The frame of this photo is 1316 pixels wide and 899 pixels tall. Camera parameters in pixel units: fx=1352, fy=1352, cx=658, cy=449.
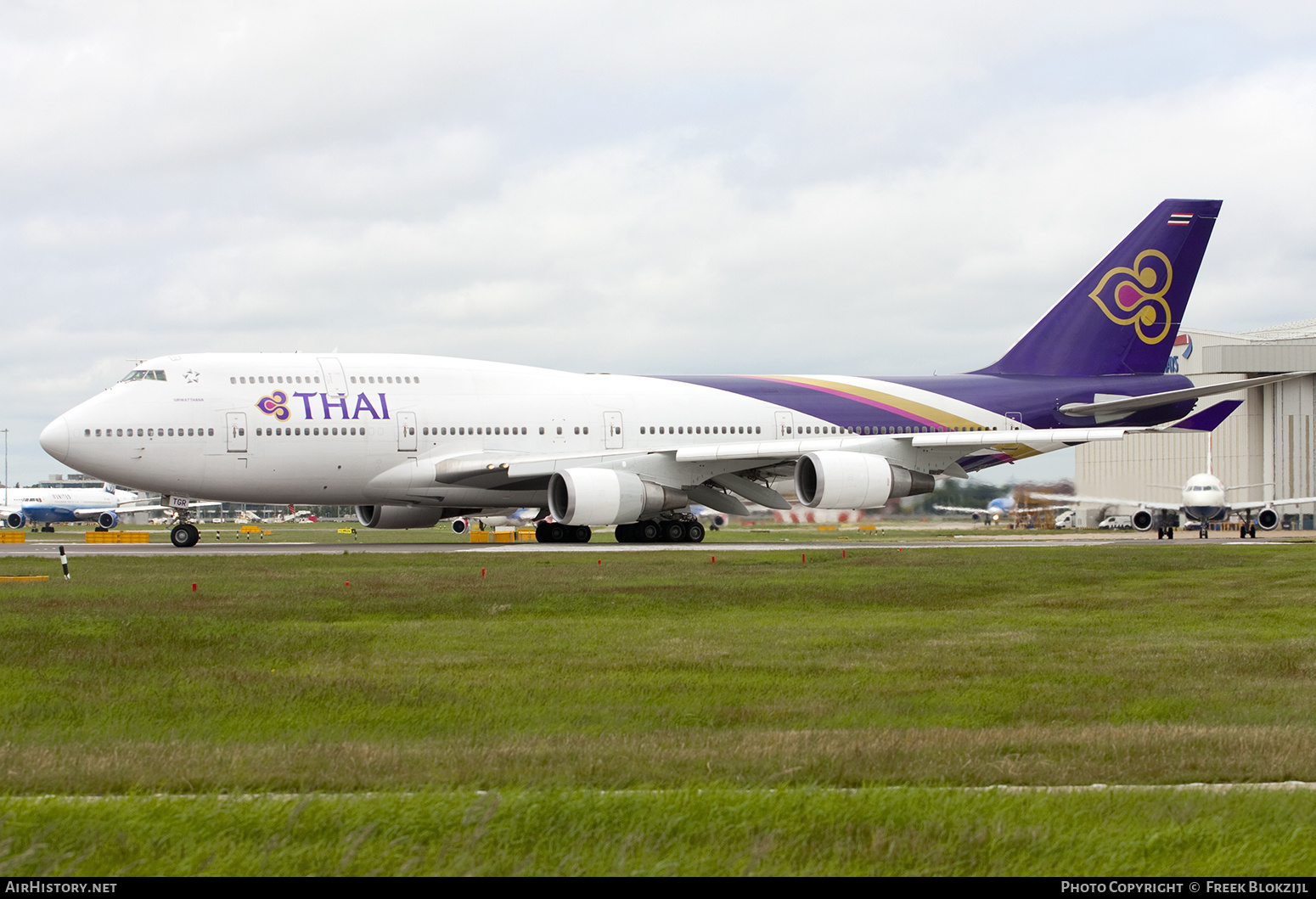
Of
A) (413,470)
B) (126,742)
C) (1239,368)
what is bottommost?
(126,742)

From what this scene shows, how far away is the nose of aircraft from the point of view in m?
32.7

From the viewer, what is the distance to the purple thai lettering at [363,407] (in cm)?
3409

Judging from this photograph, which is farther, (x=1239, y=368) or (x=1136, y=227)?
(x=1239, y=368)

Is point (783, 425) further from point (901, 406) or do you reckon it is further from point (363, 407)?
point (363, 407)

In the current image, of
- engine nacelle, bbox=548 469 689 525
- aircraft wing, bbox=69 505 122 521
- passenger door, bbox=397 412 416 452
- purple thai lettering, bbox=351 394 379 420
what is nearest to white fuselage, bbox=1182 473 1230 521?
engine nacelle, bbox=548 469 689 525

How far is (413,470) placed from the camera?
34.6m

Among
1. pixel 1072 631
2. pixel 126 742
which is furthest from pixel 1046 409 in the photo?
pixel 126 742

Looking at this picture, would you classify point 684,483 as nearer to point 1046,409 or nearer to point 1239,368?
point 1046,409

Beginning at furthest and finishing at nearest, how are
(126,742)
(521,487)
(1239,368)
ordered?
(1239,368) < (521,487) < (126,742)

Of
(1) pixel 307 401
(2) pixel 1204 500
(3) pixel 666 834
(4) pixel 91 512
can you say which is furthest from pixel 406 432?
(4) pixel 91 512

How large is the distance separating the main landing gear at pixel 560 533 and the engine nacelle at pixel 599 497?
8.50 feet
